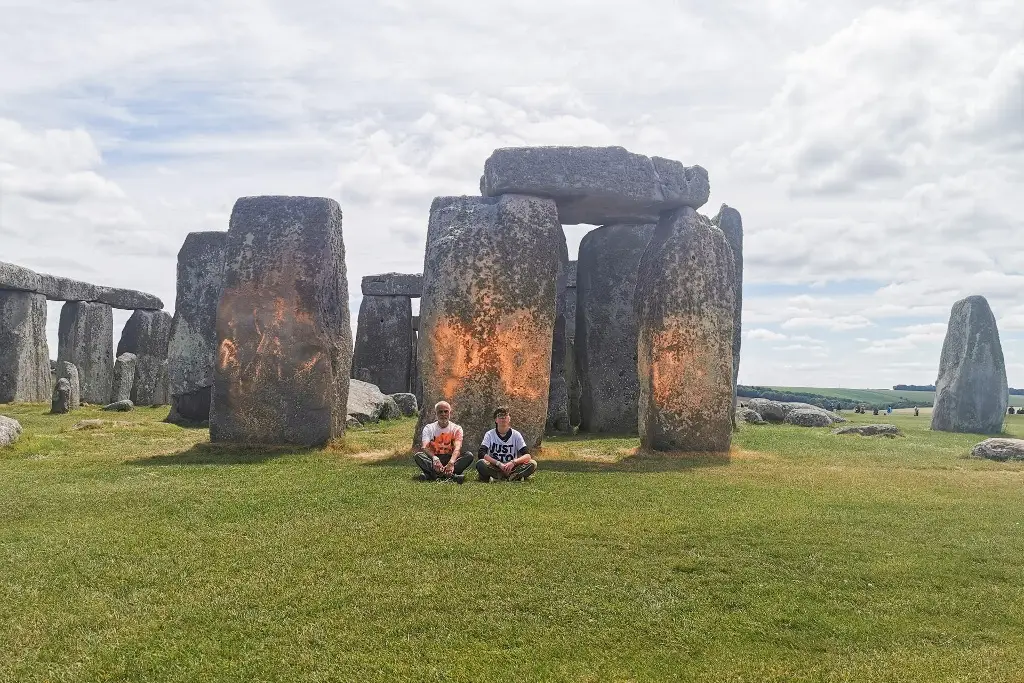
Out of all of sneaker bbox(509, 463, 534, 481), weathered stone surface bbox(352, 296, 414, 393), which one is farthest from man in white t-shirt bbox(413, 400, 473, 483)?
weathered stone surface bbox(352, 296, 414, 393)

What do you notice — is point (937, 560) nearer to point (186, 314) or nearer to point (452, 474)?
point (452, 474)

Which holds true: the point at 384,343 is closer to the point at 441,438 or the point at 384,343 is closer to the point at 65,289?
the point at 65,289

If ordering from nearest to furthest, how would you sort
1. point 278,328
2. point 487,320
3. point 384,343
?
point 487,320, point 278,328, point 384,343

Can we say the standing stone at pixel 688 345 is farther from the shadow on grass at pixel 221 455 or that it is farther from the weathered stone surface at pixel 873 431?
the weathered stone surface at pixel 873 431

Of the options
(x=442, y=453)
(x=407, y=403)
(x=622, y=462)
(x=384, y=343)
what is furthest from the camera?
(x=384, y=343)

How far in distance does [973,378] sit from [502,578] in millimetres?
16166

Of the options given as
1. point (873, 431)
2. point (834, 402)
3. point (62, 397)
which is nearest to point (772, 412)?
point (873, 431)

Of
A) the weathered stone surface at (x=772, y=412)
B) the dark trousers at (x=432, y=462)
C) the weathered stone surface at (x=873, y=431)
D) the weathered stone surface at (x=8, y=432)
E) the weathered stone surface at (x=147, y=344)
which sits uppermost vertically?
the weathered stone surface at (x=147, y=344)

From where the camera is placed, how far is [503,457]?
8570 millimetres

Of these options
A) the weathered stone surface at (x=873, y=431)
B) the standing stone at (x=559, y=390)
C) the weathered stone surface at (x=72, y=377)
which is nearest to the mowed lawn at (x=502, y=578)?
the standing stone at (x=559, y=390)

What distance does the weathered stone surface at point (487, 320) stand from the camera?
1065 cm

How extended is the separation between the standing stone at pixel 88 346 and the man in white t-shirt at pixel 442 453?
658 inches

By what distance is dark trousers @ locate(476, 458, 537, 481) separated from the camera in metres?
8.34

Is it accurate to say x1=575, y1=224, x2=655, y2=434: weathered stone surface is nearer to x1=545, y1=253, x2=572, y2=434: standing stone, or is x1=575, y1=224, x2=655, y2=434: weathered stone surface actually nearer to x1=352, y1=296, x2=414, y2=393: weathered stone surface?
x1=545, y1=253, x2=572, y2=434: standing stone
